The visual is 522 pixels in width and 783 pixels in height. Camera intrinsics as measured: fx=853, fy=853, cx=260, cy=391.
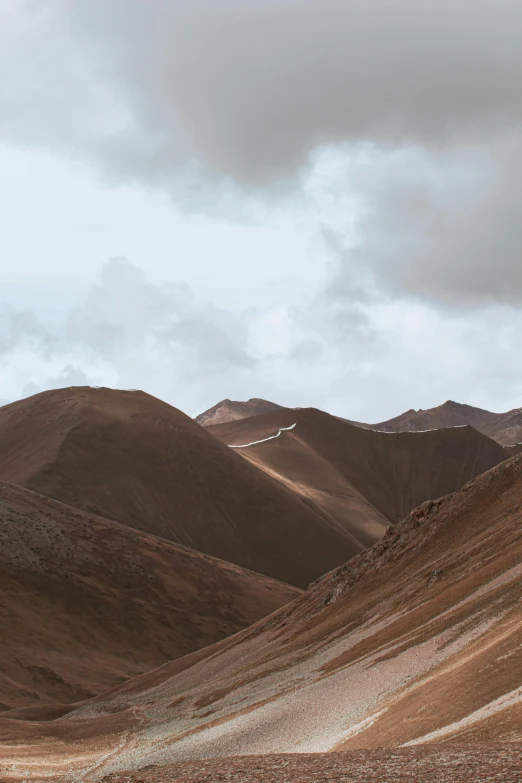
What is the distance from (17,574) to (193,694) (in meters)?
35.8

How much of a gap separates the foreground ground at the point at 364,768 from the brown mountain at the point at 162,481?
97.3 m

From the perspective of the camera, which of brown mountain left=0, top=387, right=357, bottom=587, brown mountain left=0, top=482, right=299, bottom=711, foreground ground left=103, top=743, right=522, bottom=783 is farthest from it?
brown mountain left=0, top=387, right=357, bottom=587

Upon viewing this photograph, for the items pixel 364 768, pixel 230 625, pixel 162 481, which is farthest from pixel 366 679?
pixel 162 481

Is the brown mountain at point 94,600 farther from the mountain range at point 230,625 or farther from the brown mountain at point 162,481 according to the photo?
the brown mountain at point 162,481

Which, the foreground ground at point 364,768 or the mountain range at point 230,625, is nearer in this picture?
the foreground ground at point 364,768

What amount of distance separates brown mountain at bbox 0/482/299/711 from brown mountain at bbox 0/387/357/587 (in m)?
22.9

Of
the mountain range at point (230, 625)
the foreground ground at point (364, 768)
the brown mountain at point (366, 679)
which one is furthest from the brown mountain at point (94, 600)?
Result: the foreground ground at point (364, 768)

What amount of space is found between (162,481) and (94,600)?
2076 inches

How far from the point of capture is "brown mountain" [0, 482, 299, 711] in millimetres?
69188

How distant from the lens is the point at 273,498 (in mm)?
143250

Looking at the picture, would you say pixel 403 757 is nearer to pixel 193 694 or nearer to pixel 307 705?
pixel 307 705

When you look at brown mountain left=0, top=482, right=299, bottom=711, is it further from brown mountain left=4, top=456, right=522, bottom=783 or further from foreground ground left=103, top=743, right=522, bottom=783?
foreground ground left=103, top=743, right=522, bottom=783

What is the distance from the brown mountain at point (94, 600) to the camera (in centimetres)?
6919

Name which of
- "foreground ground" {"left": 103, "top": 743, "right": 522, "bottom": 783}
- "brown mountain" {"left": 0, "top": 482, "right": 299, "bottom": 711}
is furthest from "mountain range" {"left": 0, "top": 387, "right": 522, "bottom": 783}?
"brown mountain" {"left": 0, "top": 482, "right": 299, "bottom": 711}
